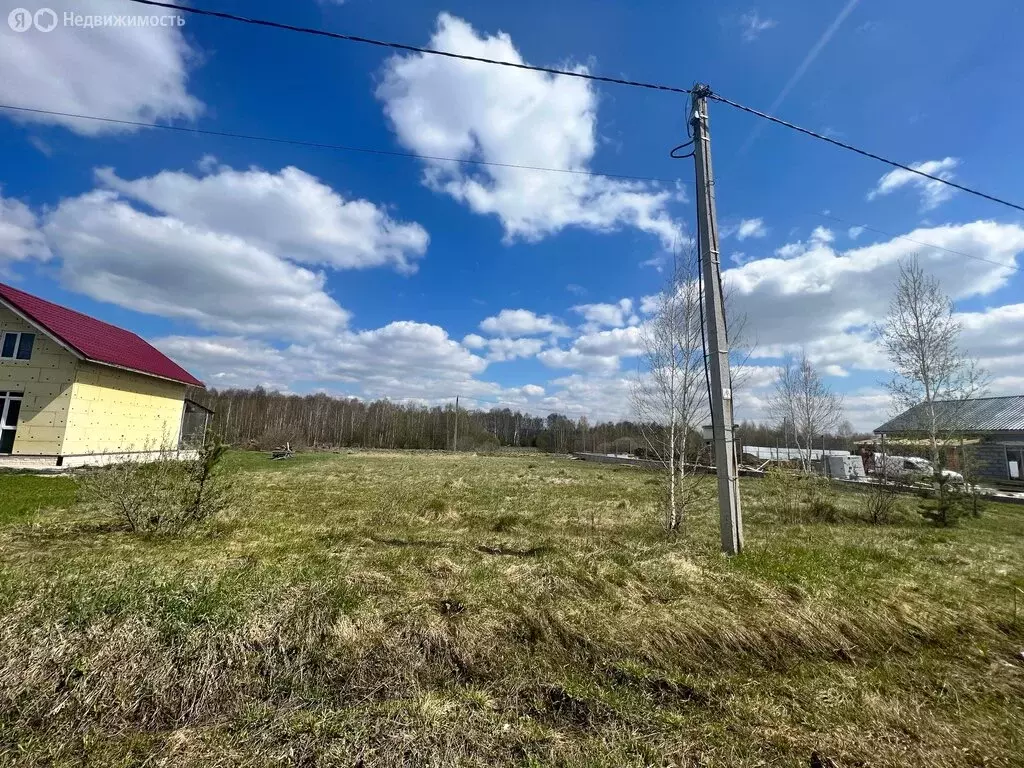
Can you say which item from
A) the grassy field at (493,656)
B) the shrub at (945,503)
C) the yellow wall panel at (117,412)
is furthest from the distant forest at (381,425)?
the grassy field at (493,656)

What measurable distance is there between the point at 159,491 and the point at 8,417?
1576 cm

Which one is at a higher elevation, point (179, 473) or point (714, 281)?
point (714, 281)

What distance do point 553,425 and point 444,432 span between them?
60.8ft

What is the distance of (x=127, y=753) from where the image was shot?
278 cm

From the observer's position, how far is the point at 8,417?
16.6m

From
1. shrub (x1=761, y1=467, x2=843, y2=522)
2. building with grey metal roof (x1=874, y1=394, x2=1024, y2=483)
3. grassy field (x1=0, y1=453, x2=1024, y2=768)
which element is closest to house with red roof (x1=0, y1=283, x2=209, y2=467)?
grassy field (x1=0, y1=453, x2=1024, y2=768)

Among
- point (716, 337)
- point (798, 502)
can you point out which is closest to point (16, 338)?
point (716, 337)

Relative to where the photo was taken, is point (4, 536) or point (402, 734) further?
point (4, 536)

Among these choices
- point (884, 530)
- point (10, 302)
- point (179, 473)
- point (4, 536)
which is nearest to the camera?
point (4, 536)

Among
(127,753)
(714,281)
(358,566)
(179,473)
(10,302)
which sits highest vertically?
(10,302)

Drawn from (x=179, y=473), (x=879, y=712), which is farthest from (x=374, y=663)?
(x=179, y=473)

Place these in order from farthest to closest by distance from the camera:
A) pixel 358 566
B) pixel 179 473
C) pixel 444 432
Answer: pixel 444 432, pixel 179 473, pixel 358 566

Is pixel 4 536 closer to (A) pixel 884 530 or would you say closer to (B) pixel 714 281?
(B) pixel 714 281

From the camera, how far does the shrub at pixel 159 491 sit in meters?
6.90
